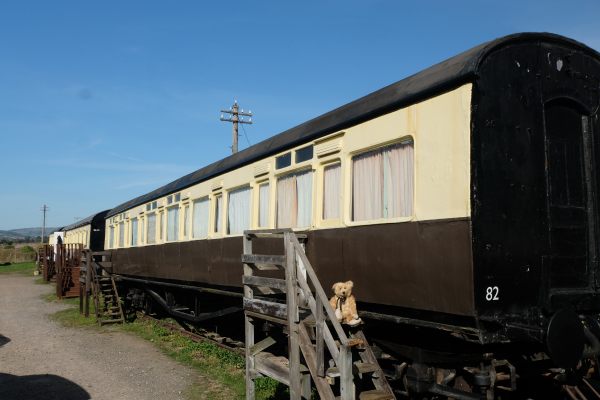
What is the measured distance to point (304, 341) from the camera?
5188 millimetres

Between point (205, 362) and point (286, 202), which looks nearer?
point (286, 202)

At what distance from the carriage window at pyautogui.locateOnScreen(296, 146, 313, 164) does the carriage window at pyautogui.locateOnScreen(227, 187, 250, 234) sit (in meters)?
1.70

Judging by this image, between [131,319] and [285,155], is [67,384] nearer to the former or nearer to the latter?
[285,155]

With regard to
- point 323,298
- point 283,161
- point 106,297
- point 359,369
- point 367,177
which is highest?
point 283,161

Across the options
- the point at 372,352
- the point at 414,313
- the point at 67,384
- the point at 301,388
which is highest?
the point at 414,313

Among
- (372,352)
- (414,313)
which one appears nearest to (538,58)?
(414,313)

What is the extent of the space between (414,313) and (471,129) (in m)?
1.67

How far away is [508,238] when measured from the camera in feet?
14.5

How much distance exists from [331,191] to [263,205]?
182cm

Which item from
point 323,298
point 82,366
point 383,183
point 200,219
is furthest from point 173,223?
point 323,298

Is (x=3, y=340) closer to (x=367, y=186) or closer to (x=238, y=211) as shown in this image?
(x=238, y=211)

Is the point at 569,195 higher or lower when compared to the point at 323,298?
higher

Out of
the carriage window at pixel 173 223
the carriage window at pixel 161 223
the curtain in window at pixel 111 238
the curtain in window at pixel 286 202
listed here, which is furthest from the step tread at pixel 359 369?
the curtain in window at pixel 111 238

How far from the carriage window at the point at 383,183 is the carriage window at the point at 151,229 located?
8.50 metres
